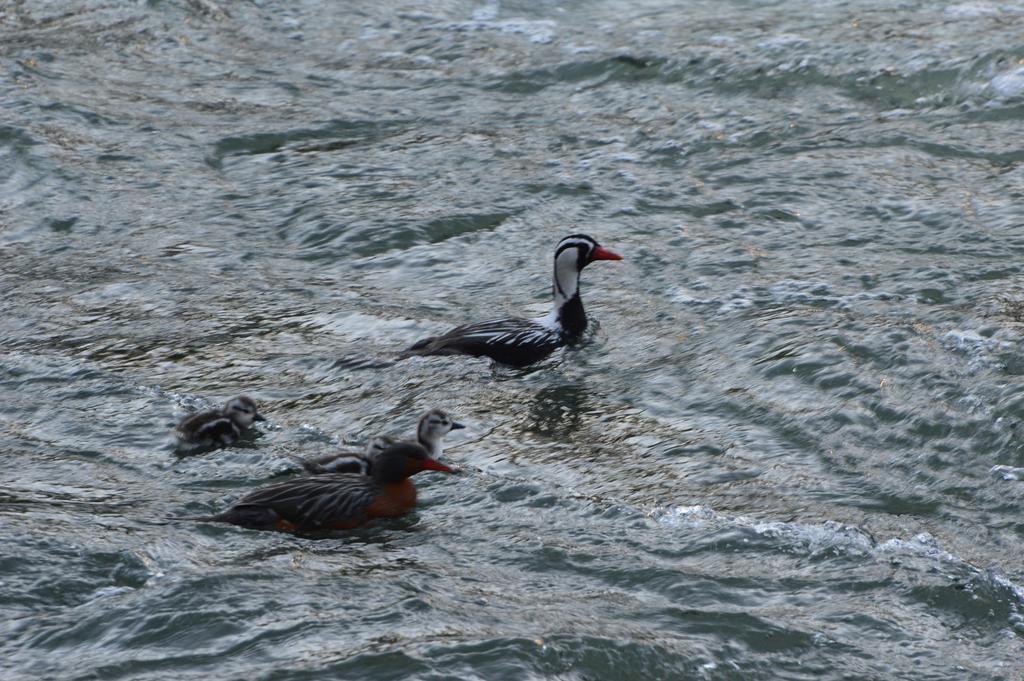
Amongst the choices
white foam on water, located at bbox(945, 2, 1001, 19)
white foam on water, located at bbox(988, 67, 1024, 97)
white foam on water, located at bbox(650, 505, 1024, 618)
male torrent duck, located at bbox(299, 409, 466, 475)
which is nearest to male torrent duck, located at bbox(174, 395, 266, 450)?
male torrent duck, located at bbox(299, 409, 466, 475)

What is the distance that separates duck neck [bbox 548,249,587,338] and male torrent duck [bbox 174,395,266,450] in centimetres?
273

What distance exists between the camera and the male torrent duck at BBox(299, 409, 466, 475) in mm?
8328

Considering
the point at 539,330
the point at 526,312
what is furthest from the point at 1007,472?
the point at 526,312

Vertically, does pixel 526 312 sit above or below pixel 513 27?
below

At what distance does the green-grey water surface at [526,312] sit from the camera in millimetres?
6801

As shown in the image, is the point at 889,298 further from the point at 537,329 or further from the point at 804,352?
the point at 537,329

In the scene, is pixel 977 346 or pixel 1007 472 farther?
pixel 977 346

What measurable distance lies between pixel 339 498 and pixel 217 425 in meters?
1.07

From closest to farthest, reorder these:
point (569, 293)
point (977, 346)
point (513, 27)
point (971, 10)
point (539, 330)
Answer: point (977, 346) < point (539, 330) < point (569, 293) < point (971, 10) < point (513, 27)

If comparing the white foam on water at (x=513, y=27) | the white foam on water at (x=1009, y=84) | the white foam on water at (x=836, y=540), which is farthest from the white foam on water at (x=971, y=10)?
the white foam on water at (x=836, y=540)

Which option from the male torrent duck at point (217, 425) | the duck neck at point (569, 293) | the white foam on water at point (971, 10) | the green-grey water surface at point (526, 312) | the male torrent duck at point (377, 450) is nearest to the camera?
the green-grey water surface at point (526, 312)

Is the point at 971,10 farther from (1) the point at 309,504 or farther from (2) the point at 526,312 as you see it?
(1) the point at 309,504

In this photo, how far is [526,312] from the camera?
11500 mm

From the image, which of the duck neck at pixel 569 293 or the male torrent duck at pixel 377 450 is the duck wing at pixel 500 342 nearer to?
the duck neck at pixel 569 293
